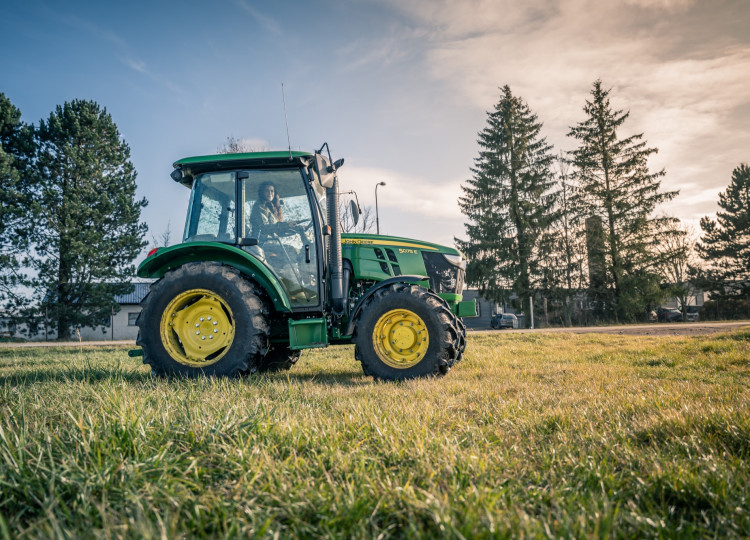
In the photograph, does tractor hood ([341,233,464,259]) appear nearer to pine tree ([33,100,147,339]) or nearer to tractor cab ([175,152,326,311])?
tractor cab ([175,152,326,311])

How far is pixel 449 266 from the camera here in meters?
5.41

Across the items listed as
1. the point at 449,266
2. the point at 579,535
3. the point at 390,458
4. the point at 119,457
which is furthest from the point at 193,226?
the point at 579,535

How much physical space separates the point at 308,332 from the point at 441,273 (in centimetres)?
185

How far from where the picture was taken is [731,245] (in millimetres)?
33438

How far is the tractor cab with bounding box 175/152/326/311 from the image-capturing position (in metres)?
4.73

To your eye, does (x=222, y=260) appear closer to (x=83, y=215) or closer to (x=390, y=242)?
(x=390, y=242)

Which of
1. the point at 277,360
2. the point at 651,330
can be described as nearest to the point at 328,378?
the point at 277,360

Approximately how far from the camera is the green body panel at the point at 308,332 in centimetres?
445

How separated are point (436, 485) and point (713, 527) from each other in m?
0.86

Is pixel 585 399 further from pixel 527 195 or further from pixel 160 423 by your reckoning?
pixel 527 195

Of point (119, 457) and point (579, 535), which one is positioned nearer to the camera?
point (579, 535)

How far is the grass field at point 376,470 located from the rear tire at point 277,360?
2.61m

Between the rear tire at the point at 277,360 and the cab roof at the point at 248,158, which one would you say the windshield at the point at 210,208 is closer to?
the cab roof at the point at 248,158

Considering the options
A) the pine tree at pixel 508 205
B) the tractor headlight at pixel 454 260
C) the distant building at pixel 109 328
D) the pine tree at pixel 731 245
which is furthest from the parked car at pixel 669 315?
the distant building at pixel 109 328
